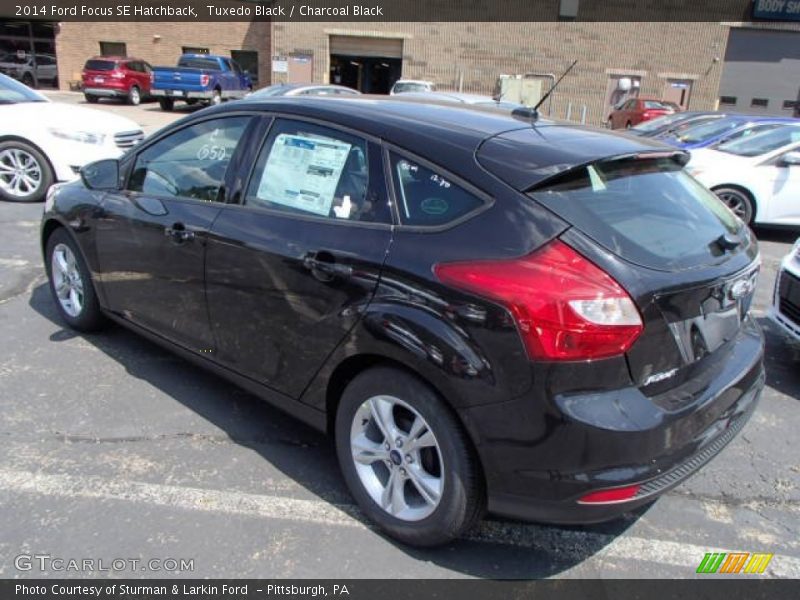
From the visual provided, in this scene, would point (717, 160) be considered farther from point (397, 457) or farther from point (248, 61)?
point (248, 61)

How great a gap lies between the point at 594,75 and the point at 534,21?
368 centimetres

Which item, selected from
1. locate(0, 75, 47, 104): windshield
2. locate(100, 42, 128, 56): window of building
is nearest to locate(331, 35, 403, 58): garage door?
locate(100, 42, 128, 56): window of building

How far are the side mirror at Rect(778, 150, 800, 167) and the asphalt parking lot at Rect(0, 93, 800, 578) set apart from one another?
4940 millimetres

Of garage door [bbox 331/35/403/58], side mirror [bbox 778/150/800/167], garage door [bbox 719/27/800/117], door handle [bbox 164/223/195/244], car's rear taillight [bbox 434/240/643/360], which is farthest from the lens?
garage door [bbox 331/35/403/58]

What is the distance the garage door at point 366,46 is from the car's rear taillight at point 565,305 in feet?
100

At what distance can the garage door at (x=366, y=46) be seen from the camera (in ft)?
99.4

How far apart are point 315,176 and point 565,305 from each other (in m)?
1.30

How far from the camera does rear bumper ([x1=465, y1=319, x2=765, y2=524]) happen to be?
6.63 feet

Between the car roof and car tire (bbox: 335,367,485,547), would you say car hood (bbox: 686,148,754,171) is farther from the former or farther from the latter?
car tire (bbox: 335,367,485,547)

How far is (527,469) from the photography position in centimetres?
209

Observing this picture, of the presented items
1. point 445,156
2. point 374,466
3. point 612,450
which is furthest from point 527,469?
point 445,156

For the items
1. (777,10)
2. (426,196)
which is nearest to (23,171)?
(426,196)

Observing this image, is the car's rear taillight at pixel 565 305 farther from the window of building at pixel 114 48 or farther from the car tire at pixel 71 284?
the window of building at pixel 114 48

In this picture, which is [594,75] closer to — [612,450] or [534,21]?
[534,21]
